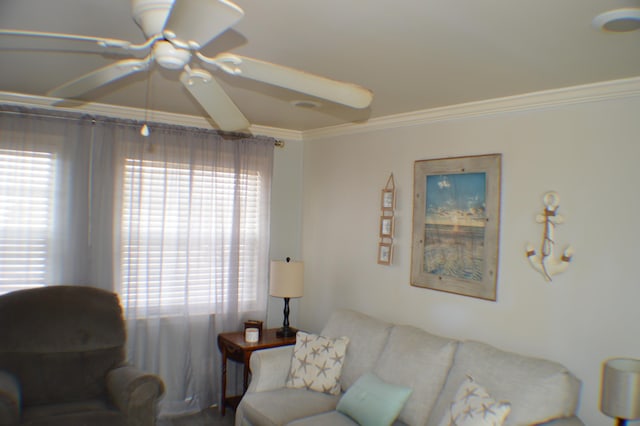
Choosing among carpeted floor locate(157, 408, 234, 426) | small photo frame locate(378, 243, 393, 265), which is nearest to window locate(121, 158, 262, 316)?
carpeted floor locate(157, 408, 234, 426)

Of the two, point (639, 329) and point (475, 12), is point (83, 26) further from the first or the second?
point (639, 329)

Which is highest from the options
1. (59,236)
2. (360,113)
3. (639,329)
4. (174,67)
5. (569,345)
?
(360,113)

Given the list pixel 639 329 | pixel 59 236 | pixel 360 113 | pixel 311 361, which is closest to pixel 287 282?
pixel 311 361

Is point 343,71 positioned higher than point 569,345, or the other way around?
point 343,71

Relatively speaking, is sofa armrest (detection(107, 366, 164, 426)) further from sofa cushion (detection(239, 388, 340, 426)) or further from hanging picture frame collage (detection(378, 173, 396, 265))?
hanging picture frame collage (detection(378, 173, 396, 265))

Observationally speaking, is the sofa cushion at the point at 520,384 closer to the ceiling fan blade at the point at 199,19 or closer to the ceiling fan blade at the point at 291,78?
the ceiling fan blade at the point at 291,78

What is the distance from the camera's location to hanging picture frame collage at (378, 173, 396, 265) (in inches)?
147

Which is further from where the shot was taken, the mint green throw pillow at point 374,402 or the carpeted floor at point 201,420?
the carpeted floor at point 201,420

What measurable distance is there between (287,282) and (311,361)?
2.79ft

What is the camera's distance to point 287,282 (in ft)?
13.2

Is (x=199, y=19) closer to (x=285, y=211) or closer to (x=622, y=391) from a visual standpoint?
(x=622, y=391)

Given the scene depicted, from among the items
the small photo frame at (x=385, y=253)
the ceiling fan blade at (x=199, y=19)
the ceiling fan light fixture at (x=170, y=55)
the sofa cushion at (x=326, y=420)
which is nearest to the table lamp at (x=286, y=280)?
the small photo frame at (x=385, y=253)

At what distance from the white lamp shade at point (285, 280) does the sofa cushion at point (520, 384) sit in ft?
5.43

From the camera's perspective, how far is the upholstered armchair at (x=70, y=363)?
290 cm
